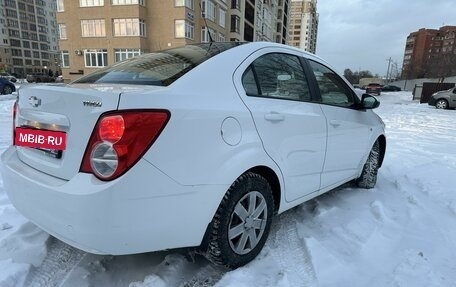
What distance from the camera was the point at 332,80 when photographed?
135 inches

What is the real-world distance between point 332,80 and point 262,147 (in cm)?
154

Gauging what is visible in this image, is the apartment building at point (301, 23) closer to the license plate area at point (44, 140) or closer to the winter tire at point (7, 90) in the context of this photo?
the winter tire at point (7, 90)

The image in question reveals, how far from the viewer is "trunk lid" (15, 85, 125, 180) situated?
1.77 m

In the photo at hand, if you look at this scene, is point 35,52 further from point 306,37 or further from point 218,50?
point 218,50

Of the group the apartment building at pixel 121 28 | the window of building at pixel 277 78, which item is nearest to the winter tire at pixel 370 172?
the window of building at pixel 277 78

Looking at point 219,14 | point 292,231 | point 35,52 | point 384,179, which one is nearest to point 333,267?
point 292,231

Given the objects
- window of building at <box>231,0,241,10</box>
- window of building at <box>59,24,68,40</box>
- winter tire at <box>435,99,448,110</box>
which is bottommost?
winter tire at <box>435,99,448,110</box>

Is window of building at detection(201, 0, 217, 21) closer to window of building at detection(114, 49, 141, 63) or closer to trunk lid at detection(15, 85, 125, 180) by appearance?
window of building at detection(114, 49, 141, 63)

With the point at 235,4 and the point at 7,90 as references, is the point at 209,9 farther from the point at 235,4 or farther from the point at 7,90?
the point at 7,90

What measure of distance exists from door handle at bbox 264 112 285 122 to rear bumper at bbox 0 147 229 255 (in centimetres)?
63

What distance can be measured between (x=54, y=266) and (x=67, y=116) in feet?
3.86

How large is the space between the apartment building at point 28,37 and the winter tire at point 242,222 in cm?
10139

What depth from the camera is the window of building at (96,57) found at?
33.0 metres

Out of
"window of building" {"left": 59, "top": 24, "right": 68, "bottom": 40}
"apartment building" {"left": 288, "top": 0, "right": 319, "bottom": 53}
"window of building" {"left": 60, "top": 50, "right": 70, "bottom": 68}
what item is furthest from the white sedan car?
"apartment building" {"left": 288, "top": 0, "right": 319, "bottom": 53}
